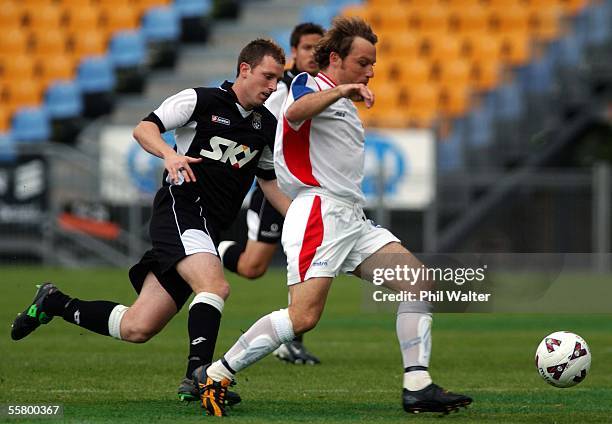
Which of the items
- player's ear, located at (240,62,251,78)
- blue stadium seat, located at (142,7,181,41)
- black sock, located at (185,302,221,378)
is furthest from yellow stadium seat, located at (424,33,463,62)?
black sock, located at (185,302,221,378)

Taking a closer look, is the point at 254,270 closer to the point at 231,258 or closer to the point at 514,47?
the point at 231,258

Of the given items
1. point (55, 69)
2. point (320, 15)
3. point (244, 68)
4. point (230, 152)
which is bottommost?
point (230, 152)

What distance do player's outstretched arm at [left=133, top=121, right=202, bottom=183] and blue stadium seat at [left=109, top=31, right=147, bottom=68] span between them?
58.0 feet

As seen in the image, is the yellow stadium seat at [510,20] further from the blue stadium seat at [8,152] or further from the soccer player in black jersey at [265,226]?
the soccer player in black jersey at [265,226]

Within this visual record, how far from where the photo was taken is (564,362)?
7168 millimetres

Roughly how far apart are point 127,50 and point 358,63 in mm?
18540

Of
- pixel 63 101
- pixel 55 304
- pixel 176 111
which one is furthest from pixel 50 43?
pixel 176 111

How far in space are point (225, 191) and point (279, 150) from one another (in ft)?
2.31

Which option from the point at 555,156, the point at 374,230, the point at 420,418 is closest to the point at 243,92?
the point at 374,230

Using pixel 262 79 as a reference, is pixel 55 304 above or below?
below

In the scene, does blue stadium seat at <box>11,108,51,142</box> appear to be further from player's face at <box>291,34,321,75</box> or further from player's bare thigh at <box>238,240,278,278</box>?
player's face at <box>291,34,321,75</box>

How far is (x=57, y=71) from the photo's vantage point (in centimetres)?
2442

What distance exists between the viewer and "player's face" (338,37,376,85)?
667 cm

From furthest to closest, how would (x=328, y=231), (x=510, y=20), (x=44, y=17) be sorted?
(x=44, y=17) → (x=510, y=20) → (x=328, y=231)
